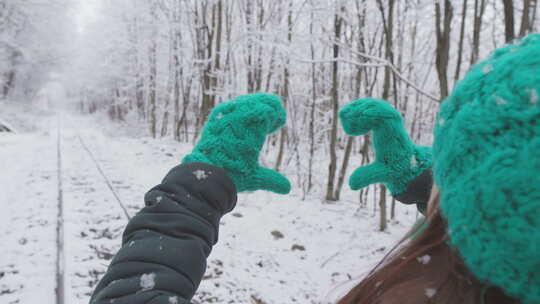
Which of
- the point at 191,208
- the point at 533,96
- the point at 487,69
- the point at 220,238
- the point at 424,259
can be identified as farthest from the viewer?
the point at 220,238

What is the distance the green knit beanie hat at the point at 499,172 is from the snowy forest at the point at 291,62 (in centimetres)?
89

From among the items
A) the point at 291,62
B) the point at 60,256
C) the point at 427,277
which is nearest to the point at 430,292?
the point at 427,277

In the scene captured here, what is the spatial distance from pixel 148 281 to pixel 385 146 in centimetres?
113

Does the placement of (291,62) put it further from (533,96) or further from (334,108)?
(533,96)

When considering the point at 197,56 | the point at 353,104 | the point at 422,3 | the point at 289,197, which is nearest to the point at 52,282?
the point at 353,104

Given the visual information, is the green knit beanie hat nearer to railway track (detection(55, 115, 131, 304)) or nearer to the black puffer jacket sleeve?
the black puffer jacket sleeve

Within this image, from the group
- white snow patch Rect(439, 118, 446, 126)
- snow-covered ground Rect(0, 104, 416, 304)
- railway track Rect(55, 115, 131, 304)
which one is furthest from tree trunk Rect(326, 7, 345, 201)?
white snow patch Rect(439, 118, 446, 126)

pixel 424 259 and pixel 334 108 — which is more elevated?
pixel 334 108

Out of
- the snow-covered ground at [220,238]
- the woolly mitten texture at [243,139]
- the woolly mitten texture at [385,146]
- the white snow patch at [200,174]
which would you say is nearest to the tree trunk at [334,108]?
the snow-covered ground at [220,238]

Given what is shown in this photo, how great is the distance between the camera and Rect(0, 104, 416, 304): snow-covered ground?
10.6 feet

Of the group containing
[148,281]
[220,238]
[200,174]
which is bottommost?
[220,238]

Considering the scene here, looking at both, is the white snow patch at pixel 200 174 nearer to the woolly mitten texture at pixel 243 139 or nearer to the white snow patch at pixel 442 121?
the woolly mitten texture at pixel 243 139

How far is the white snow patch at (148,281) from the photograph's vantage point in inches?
33.6

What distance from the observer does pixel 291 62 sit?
324 inches
